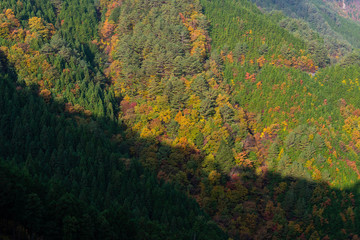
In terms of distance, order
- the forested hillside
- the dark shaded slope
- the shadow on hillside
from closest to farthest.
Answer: the dark shaded slope, the forested hillside, the shadow on hillside

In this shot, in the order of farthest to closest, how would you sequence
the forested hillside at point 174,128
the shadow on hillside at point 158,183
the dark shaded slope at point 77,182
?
the shadow on hillside at point 158,183, the forested hillside at point 174,128, the dark shaded slope at point 77,182

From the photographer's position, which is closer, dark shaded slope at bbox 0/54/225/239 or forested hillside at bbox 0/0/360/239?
dark shaded slope at bbox 0/54/225/239

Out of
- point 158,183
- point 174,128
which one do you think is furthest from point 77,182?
point 174,128

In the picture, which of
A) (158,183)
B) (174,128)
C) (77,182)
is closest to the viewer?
(77,182)

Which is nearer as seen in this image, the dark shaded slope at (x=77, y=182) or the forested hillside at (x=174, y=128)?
the dark shaded slope at (x=77, y=182)

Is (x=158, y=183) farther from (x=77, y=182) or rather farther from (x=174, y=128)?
(x=174, y=128)

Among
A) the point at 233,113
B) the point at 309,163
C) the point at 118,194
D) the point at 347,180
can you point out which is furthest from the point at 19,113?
the point at 347,180
